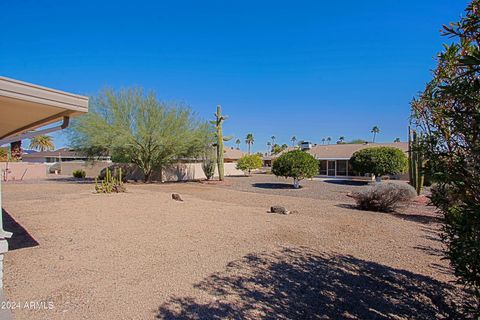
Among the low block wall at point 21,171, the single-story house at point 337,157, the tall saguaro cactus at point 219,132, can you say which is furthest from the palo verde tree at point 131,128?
the single-story house at point 337,157

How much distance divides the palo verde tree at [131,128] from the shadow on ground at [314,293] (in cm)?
1807

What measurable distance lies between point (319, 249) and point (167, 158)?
19838mm

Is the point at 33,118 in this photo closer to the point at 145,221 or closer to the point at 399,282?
the point at 145,221

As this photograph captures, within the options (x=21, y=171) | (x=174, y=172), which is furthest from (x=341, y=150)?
(x=21, y=171)

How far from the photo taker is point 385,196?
10.9 metres

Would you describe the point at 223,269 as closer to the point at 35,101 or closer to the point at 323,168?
the point at 35,101

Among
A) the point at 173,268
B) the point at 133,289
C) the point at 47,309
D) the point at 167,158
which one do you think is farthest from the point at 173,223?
the point at 167,158

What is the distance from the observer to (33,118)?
16.5 ft

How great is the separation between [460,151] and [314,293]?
8.38 feet

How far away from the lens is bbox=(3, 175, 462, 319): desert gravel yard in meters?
3.47

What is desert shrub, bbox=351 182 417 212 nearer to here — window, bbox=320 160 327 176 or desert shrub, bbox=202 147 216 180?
desert shrub, bbox=202 147 216 180

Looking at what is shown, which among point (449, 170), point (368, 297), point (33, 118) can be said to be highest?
point (33, 118)

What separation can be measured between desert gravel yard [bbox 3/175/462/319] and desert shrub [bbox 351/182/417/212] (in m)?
2.76

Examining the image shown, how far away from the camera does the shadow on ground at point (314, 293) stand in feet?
11.1
